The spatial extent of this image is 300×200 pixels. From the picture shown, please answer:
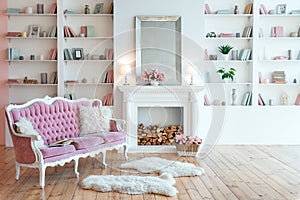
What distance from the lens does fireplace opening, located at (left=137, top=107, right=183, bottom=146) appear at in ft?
26.2

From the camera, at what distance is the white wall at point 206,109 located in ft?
26.3

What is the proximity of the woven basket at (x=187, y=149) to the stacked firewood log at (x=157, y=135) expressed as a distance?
593 mm

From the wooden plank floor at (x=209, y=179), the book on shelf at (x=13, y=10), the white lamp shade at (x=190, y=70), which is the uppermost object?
the book on shelf at (x=13, y=10)

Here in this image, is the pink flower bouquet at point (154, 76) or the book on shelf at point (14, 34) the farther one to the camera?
the book on shelf at point (14, 34)

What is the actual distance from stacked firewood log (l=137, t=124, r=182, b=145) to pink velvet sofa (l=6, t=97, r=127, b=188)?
1.14 meters

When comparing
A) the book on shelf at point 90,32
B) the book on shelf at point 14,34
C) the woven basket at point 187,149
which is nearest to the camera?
the woven basket at point 187,149

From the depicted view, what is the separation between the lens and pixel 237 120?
836 cm

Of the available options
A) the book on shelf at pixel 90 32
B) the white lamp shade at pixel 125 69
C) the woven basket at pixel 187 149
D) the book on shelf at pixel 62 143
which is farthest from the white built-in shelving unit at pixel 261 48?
the book on shelf at pixel 62 143

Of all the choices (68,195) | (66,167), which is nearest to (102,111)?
(66,167)

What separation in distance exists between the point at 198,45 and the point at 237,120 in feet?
4.94

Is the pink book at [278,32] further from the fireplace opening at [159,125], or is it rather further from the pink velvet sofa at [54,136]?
the pink velvet sofa at [54,136]

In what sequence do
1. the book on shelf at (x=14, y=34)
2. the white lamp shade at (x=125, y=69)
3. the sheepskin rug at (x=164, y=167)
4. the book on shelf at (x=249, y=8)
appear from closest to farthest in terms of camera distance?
the sheepskin rug at (x=164, y=167) → the white lamp shade at (x=125, y=69) → the book on shelf at (x=14, y=34) → the book on shelf at (x=249, y=8)

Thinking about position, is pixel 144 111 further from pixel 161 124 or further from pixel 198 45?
pixel 198 45

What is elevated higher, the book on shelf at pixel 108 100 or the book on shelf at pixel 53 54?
the book on shelf at pixel 53 54
